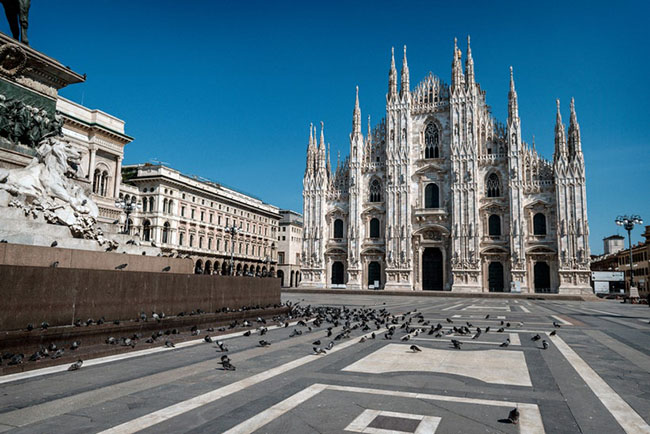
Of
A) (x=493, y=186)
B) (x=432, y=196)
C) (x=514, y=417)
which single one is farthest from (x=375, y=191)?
(x=514, y=417)

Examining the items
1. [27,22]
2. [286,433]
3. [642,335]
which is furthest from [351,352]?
[27,22]

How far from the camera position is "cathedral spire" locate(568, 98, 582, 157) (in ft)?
145

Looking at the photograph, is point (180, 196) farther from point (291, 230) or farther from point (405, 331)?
point (405, 331)

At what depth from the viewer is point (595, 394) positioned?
595cm

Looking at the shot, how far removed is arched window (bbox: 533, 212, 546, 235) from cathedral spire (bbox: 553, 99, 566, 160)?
18.9ft

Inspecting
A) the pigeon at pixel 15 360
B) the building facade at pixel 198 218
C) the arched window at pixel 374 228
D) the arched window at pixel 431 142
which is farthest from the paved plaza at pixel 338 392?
the arched window at pixel 431 142

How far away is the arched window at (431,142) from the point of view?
163 ft

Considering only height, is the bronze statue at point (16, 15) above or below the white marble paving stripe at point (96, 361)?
above

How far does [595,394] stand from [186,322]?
8.05 m

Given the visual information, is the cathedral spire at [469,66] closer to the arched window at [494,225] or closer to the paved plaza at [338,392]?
the arched window at [494,225]

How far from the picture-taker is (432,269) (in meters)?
48.7

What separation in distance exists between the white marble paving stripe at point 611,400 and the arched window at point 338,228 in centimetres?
4401

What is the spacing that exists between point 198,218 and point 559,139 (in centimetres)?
4050

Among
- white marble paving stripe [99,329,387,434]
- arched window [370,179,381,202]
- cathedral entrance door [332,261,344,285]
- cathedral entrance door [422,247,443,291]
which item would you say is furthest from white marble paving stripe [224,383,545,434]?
cathedral entrance door [332,261,344,285]
